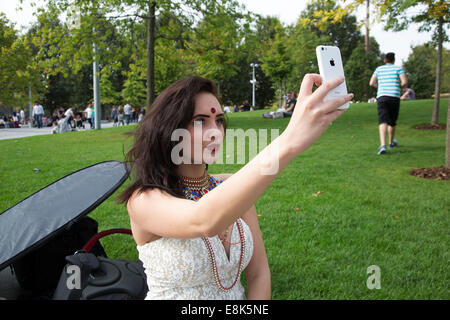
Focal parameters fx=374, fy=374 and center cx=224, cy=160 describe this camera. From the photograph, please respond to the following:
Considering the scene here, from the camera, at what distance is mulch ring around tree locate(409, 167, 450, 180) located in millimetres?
5711

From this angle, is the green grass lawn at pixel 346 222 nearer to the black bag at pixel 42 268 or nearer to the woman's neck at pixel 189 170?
the woman's neck at pixel 189 170

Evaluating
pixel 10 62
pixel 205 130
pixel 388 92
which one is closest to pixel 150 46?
pixel 388 92

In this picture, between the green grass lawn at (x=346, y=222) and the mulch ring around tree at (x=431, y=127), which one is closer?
the green grass lawn at (x=346, y=222)

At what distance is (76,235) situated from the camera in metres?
2.94

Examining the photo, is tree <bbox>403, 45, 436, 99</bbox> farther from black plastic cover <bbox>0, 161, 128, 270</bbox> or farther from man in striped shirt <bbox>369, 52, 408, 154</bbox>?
black plastic cover <bbox>0, 161, 128, 270</bbox>

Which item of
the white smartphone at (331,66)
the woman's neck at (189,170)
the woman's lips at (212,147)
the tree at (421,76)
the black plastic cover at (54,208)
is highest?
the tree at (421,76)

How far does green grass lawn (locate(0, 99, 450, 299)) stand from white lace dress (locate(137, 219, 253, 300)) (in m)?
0.63

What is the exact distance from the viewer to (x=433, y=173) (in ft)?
19.3

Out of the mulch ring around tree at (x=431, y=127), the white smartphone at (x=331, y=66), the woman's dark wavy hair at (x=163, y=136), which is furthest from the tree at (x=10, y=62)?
the white smartphone at (x=331, y=66)

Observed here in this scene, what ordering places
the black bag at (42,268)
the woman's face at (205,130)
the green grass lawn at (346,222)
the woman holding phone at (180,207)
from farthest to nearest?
1. the green grass lawn at (346,222)
2. the black bag at (42,268)
3. the woman's face at (205,130)
4. the woman holding phone at (180,207)

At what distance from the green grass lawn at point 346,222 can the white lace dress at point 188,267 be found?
2.06ft

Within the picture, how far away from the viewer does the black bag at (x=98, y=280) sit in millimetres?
1680

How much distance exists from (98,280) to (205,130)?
45.1 inches

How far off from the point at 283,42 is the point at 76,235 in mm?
33147
